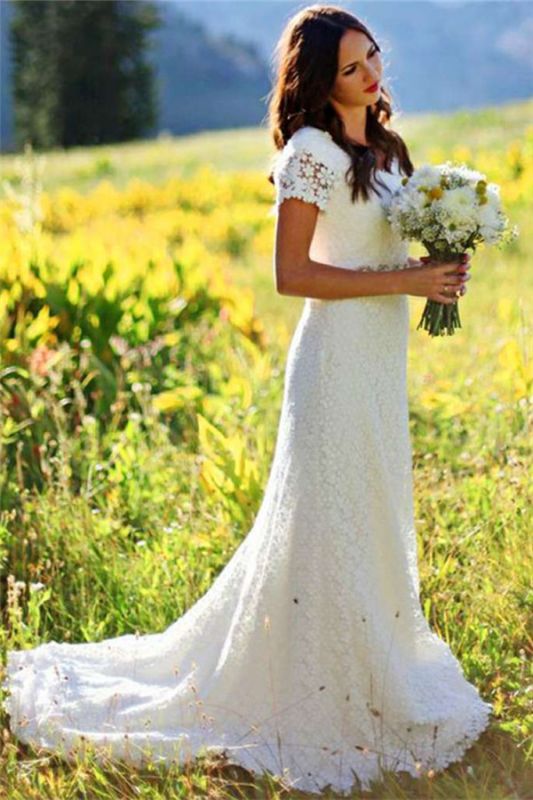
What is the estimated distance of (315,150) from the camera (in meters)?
2.90

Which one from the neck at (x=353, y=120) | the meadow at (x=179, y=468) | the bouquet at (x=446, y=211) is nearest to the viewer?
the bouquet at (x=446, y=211)

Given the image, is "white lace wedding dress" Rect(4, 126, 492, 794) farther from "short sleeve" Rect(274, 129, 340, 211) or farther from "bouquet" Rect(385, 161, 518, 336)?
"bouquet" Rect(385, 161, 518, 336)

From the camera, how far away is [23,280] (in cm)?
604

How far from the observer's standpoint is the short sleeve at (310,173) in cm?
→ 289

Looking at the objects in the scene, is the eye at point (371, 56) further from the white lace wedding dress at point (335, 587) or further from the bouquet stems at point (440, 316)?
the bouquet stems at point (440, 316)

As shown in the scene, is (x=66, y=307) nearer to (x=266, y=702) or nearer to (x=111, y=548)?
(x=111, y=548)

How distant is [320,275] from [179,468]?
79.6 inches

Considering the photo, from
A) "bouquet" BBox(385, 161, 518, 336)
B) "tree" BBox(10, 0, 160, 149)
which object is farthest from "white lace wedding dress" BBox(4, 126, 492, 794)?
"tree" BBox(10, 0, 160, 149)

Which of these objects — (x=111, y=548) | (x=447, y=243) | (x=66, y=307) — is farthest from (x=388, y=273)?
(x=66, y=307)

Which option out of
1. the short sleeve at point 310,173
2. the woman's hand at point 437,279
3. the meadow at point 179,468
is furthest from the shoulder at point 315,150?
the meadow at point 179,468

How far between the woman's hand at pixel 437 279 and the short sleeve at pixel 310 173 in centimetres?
26

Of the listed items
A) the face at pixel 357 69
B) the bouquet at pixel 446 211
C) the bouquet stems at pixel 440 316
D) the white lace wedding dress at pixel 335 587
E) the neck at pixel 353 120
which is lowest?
the white lace wedding dress at pixel 335 587

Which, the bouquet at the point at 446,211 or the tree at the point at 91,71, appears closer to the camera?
the bouquet at the point at 446,211

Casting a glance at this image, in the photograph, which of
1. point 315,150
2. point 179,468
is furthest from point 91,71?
point 315,150
